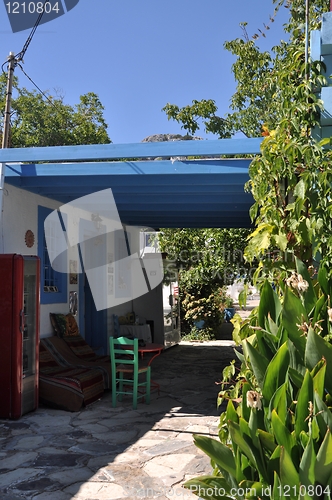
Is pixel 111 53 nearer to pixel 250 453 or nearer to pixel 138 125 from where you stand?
pixel 138 125

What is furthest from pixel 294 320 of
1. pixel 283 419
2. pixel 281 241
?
pixel 281 241

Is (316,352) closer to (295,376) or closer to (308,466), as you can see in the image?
(295,376)

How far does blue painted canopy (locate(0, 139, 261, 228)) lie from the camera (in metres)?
5.49

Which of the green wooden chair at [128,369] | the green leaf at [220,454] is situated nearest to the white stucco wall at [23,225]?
the green wooden chair at [128,369]

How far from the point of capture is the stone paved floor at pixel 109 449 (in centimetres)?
379

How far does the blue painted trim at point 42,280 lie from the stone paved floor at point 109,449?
1.70 m

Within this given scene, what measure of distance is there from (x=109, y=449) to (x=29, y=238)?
3341mm

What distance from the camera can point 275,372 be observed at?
2.28 meters

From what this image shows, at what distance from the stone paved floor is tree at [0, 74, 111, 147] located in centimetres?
1602

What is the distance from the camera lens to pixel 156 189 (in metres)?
6.80

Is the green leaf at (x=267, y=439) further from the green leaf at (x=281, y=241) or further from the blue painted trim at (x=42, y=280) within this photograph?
the blue painted trim at (x=42, y=280)

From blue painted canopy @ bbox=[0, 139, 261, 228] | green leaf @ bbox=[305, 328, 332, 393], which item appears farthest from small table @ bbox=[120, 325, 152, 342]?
green leaf @ bbox=[305, 328, 332, 393]

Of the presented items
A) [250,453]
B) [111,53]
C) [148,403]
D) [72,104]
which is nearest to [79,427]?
[148,403]

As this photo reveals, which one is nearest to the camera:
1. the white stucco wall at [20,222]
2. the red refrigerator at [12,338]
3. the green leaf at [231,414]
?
the green leaf at [231,414]
